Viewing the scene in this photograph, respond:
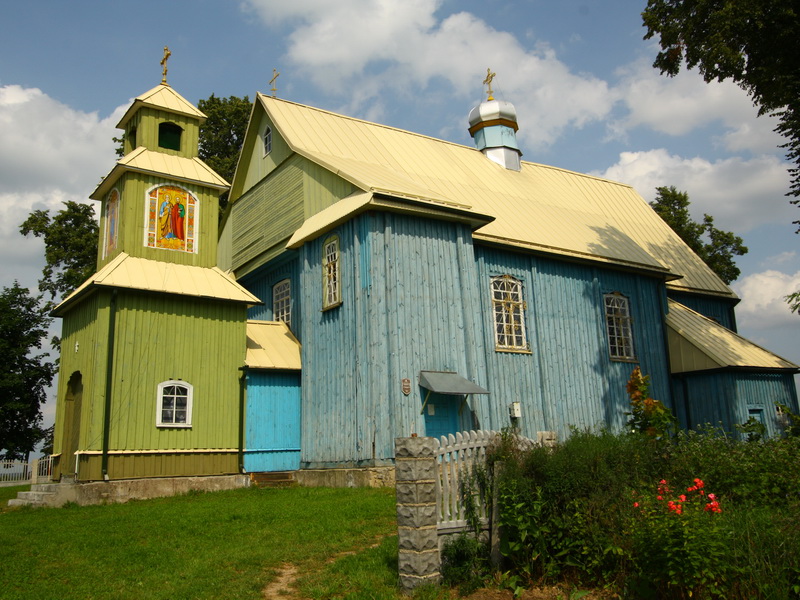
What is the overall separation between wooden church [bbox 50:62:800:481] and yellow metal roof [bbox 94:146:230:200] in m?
0.06

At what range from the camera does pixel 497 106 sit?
87.5 ft

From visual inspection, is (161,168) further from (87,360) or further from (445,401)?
(445,401)

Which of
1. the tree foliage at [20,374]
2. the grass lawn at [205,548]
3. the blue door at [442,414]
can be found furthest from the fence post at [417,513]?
the tree foliage at [20,374]

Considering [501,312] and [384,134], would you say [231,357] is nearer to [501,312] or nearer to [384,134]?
[501,312]

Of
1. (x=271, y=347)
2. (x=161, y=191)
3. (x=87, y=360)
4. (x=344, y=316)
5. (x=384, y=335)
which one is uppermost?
(x=161, y=191)

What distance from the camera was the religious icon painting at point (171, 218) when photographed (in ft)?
58.6

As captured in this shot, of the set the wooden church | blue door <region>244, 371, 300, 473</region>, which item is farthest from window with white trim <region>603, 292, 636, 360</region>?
blue door <region>244, 371, 300, 473</region>

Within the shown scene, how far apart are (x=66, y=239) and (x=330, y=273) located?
→ 597 inches

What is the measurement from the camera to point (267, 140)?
2170 centimetres

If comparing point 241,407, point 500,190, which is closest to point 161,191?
point 241,407

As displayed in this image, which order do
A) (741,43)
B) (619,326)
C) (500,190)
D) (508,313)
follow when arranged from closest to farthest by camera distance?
(741,43) < (508,313) < (619,326) < (500,190)

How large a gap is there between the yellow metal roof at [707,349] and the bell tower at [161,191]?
1324cm

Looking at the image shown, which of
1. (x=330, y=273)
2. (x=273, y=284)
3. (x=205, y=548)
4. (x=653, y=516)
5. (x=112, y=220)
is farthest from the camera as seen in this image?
(x=273, y=284)

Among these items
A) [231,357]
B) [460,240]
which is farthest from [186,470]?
[460,240]
